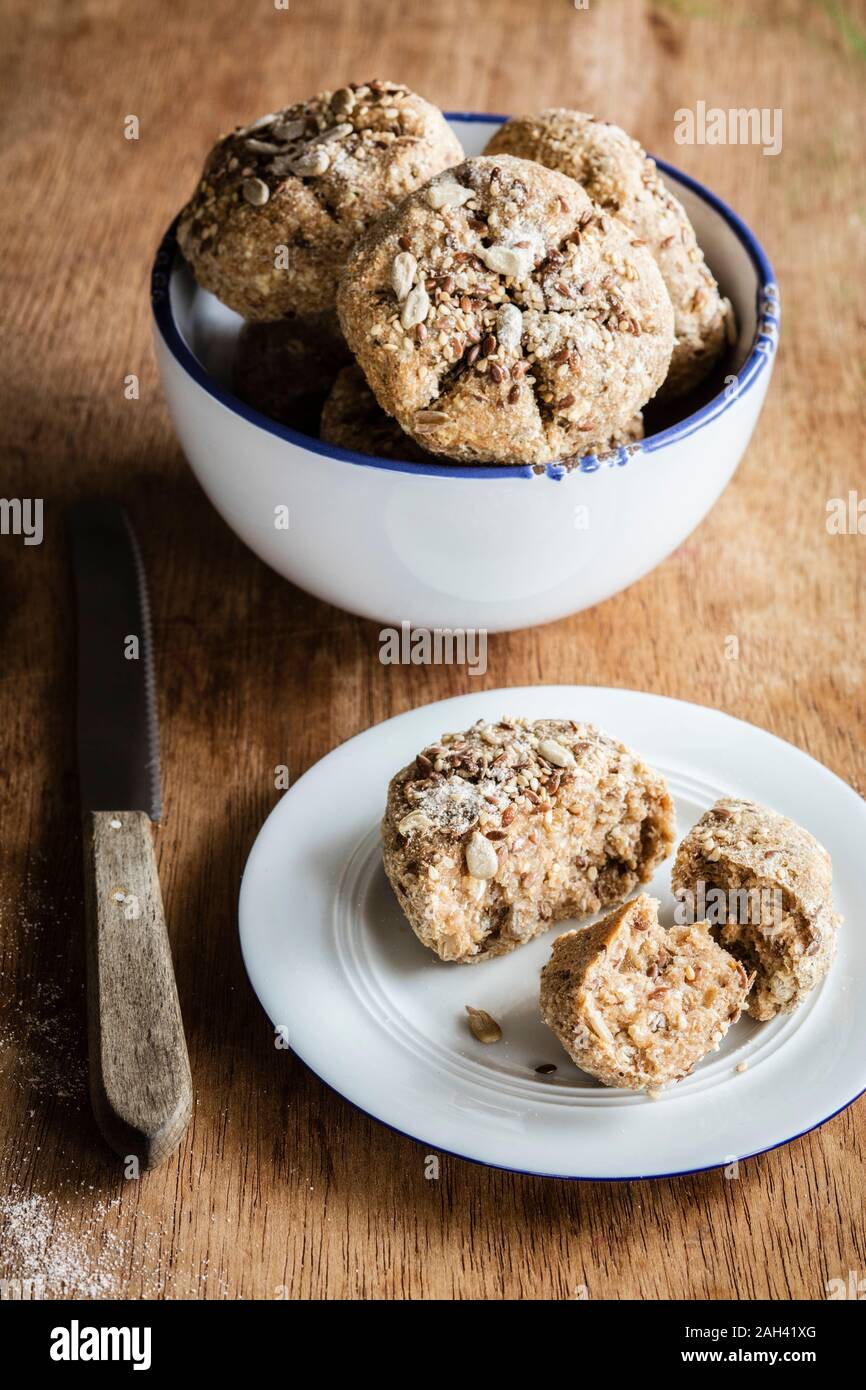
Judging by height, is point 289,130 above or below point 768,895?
above

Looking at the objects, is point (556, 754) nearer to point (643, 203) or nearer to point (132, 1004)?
point (132, 1004)

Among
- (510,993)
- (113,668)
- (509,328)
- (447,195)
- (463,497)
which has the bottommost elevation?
(510,993)

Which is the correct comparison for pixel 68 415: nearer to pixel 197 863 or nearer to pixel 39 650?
pixel 39 650

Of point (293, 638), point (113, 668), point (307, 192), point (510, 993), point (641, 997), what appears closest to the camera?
point (641, 997)

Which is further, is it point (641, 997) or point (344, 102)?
point (344, 102)

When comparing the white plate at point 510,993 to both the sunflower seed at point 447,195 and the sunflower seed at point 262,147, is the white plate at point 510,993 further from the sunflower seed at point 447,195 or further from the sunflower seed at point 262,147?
the sunflower seed at point 262,147

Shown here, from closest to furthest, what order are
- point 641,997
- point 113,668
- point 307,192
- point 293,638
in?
1. point 641,997
2. point 307,192
3. point 113,668
4. point 293,638

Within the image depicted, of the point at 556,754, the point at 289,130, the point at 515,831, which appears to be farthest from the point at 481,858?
the point at 289,130

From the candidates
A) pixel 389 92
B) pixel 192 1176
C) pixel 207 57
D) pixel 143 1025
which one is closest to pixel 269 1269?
pixel 192 1176
